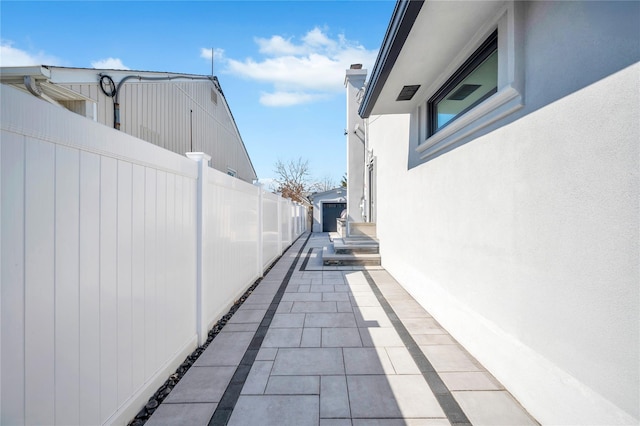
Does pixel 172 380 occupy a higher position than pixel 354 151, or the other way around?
pixel 354 151

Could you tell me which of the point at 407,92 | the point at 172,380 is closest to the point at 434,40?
the point at 407,92

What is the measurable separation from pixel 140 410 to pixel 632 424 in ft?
9.10

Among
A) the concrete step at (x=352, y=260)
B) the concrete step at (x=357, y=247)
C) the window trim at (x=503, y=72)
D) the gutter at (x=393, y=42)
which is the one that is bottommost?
the concrete step at (x=352, y=260)

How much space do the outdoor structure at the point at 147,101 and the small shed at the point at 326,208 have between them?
8.55m

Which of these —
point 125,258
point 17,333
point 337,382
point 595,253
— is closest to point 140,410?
point 125,258

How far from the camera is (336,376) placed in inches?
99.0

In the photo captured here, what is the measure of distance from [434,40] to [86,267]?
3.36 m

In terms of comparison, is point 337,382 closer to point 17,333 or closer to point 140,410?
point 140,410

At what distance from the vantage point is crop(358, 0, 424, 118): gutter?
2.56 meters

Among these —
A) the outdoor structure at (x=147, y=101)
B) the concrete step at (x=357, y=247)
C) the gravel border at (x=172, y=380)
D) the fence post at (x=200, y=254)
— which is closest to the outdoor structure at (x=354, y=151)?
the concrete step at (x=357, y=247)

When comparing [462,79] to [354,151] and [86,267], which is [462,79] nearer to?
[86,267]

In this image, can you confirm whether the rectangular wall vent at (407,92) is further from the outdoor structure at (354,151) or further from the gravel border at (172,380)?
the outdoor structure at (354,151)

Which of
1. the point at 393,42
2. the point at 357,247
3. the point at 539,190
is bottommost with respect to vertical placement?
the point at 357,247

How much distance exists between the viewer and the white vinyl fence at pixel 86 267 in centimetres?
118
